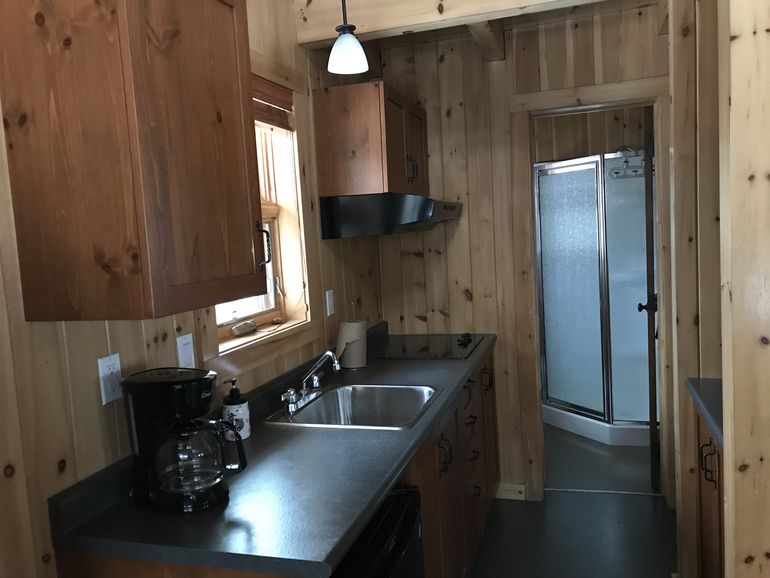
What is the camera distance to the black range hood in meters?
2.80

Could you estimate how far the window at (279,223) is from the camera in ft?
8.41

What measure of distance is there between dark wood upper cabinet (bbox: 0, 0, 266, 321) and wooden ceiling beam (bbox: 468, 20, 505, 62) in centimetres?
175

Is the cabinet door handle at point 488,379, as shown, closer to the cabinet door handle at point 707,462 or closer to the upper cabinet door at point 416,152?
the upper cabinet door at point 416,152

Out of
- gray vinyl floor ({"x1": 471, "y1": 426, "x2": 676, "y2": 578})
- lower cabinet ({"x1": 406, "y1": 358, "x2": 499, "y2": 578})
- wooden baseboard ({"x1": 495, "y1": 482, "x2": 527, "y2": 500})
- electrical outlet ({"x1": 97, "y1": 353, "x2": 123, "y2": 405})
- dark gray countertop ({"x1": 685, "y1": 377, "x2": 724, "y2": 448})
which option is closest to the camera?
electrical outlet ({"x1": 97, "y1": 353, "x2": 123, "y2": 405})

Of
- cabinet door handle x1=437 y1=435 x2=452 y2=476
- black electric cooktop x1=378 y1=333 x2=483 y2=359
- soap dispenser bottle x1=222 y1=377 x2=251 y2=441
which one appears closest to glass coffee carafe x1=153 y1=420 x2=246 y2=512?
soap dispenser bottle x1=222 y1=377 x2=251 y2=441

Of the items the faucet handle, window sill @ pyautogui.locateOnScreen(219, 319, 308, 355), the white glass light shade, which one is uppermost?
the white glass light shade

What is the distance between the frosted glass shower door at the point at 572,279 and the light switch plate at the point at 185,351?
3.22 m

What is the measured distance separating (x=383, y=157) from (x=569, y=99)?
1183 millimetres

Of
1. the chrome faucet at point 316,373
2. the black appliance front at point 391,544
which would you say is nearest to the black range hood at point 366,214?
the chrome faucet at point 316,373

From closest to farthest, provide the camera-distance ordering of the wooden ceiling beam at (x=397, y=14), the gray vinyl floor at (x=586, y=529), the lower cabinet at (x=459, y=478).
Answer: the lower cabinet at (x=459, y=478)
the wooden ceiling beam at (x=397, y=14)
the gray vinyl floor at (x=586, y=529)

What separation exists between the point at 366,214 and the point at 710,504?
1.70 m

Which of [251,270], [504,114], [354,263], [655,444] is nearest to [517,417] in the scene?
[655,444]

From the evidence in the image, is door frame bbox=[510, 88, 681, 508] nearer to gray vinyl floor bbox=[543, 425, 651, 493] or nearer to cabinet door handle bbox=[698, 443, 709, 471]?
gray vinyl floor bbox=[543, 425, 651, 493]

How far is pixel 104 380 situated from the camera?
1643 millimetres
